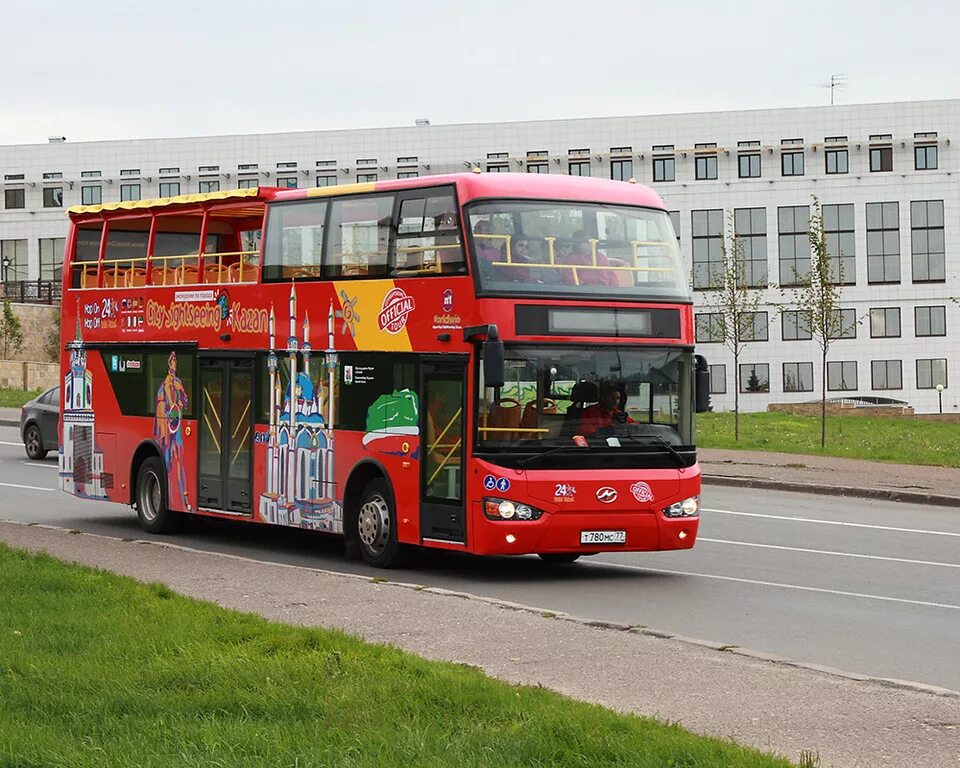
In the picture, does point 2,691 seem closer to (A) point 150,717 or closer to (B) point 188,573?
(A) point 150,717

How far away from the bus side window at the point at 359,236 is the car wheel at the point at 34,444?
17.5 meters

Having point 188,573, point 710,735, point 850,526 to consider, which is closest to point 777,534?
point 850,526

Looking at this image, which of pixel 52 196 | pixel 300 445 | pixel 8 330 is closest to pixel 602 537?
pixel 300 445

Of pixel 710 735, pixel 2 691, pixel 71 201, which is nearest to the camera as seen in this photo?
pixel 710 735

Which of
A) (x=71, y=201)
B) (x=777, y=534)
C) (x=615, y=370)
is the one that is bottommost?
(x=777, y=534)

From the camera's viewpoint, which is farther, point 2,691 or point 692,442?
point 692,442

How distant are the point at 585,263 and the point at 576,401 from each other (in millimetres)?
1324

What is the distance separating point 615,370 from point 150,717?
332 inches

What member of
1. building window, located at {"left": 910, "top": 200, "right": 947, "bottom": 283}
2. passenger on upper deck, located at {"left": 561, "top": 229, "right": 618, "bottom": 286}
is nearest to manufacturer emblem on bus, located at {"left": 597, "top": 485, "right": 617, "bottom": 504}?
passenger on upper deck, located at {"left": 561, "top": 229, "right": 618, "bottom": 286}

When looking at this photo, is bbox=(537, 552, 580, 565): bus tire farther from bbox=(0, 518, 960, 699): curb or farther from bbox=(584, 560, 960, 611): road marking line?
bbox=(0, 518, 960, 699): curb

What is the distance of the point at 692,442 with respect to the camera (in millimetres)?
16344

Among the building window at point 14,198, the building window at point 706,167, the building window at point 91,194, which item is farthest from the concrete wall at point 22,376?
the building window at point 706,167

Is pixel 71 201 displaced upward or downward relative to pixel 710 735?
upward

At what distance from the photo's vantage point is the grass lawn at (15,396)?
51.1 m
